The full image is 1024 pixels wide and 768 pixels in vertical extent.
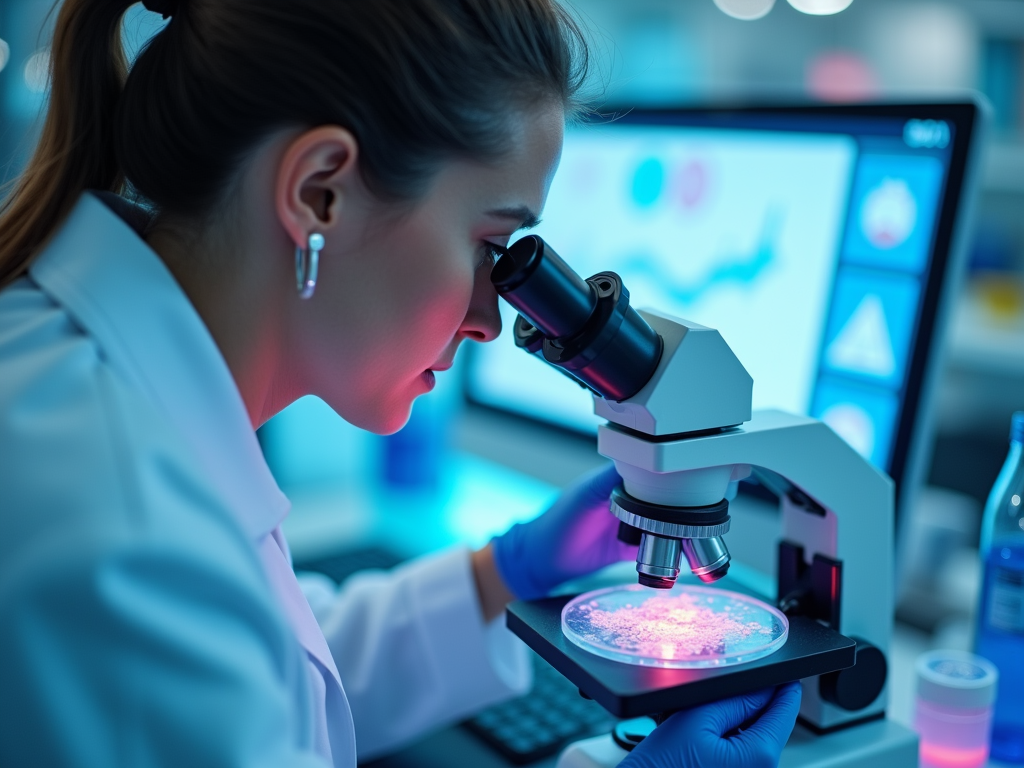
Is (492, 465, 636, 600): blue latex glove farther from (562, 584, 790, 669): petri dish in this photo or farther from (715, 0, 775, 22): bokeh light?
(715, 0, 775, 22): bokeh light

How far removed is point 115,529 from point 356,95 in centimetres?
29

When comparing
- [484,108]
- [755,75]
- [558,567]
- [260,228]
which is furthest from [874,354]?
[755,75]

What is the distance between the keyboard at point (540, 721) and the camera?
805 mm

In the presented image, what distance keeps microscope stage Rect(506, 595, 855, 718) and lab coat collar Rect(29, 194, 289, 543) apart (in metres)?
0.21

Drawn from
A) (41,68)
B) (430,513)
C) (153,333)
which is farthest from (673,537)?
(430,513)

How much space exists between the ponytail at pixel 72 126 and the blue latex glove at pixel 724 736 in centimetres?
53

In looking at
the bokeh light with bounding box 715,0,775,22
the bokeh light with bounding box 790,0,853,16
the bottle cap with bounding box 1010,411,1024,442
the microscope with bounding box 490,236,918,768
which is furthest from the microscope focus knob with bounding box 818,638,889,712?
the bokeh light with bounding box 715,0,775,22

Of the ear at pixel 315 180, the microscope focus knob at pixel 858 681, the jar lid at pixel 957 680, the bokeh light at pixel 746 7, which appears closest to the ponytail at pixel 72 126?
the ear at pixel 315 180

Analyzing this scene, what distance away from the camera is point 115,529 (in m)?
0.45

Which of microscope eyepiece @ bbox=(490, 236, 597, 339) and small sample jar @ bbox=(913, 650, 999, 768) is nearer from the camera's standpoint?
microscope eyepiece @ bbox=(490, 236, 597, 339)

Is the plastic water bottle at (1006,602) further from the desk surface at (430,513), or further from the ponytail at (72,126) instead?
the ponytail at (72,126)

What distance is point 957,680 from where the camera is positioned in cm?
73

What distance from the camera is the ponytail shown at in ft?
2.13

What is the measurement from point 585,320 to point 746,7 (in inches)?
79.9
